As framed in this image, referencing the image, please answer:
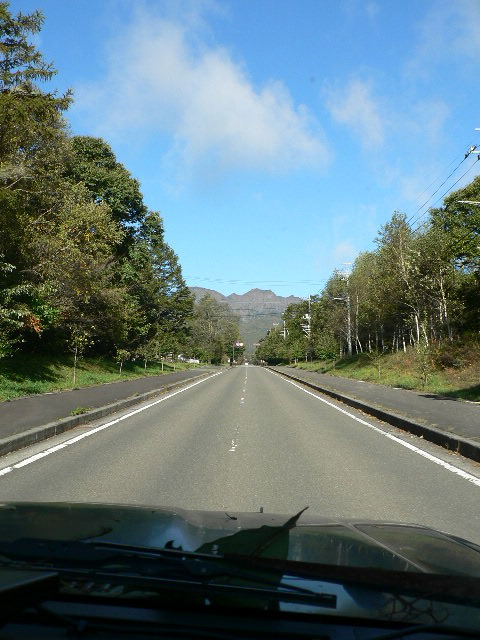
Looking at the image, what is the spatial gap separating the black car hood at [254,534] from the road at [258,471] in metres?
1.94

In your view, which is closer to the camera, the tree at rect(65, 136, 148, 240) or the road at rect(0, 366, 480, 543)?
the road at rect(0, 366, 480, 543)

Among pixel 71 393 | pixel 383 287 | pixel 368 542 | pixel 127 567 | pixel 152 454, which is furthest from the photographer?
pixel 383 287

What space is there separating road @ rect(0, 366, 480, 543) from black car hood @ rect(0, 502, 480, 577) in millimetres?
1938

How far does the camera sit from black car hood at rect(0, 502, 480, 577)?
312 cm

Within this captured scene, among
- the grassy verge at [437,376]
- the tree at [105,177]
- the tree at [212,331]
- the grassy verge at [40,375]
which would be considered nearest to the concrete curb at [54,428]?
the grassy verge at [40,375]

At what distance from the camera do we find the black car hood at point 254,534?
10.2ft

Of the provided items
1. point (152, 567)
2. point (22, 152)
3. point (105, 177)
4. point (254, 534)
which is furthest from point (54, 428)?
point (105, 177)

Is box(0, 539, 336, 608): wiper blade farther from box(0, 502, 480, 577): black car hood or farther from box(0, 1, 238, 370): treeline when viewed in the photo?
box(0, 1, 238, 370): treeline

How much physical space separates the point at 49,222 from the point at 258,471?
18.4m

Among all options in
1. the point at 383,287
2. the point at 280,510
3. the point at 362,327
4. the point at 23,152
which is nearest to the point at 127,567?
the point at 280,510

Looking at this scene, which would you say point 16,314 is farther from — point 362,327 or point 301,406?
point 362,327

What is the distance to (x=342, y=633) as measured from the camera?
213cm

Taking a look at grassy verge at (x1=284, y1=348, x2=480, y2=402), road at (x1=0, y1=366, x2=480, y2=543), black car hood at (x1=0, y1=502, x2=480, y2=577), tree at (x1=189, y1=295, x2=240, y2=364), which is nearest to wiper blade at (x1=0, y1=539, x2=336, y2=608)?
black car hood at (x1=0, y1=502, x2=480, y2=577)

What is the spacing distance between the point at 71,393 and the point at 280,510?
1650 cm
